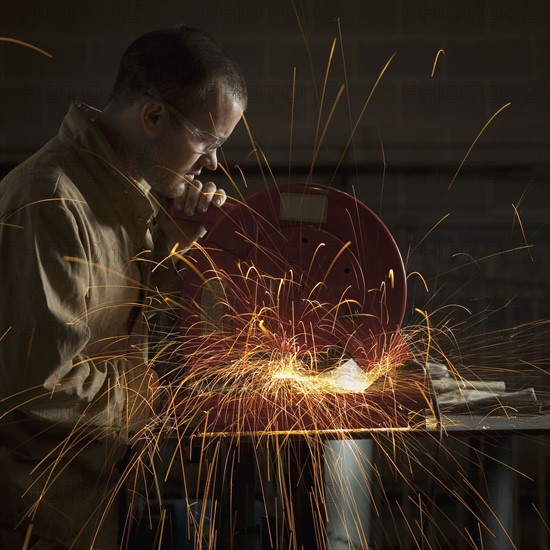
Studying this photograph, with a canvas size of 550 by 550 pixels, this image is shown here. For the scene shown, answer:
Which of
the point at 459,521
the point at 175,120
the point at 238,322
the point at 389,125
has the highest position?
the point at 389,125

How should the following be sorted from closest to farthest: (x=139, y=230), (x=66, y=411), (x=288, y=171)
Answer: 1. (x=66, y=411)
2. (x=139, y=230)
3. (x=288, y=171)

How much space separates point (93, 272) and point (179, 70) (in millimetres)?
400

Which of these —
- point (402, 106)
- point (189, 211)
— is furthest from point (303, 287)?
point (402, 106)

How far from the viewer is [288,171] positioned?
9.48ft

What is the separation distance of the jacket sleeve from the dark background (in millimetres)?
1532

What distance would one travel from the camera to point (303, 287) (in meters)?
1.33

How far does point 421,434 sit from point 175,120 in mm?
710

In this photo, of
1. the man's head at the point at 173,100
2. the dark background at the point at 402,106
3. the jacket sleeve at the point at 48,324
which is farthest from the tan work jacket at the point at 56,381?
the dark background at the point at 402,106

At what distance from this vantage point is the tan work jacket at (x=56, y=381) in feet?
4.12

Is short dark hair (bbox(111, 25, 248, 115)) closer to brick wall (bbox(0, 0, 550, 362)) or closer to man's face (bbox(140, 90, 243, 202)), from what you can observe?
man's face (bbox(140, 90, 243, 202))

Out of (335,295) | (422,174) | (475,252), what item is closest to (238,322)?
(335,295)

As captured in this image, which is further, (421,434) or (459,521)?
(459,521)

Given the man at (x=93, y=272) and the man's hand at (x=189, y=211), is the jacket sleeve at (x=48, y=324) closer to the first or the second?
the man at (x=93, y=272)

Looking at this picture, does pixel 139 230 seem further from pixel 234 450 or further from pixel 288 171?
pixel 288 171
